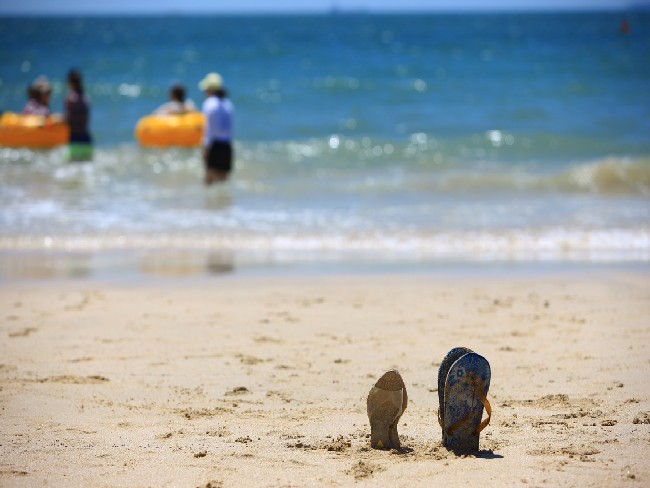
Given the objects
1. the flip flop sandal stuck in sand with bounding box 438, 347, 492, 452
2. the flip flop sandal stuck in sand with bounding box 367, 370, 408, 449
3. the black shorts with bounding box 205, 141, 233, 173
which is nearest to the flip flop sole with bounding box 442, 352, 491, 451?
the flip flop sandal stuck in sand with bounding box 438, 347, 492, 452

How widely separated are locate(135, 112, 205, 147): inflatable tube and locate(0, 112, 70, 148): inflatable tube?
49.9 inches

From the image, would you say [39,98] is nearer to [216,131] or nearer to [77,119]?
[77,119]

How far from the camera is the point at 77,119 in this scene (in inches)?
507

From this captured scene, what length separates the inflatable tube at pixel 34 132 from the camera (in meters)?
13.3

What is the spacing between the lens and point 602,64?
26.2m

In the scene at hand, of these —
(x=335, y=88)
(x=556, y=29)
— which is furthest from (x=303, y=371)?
(x=556, y=29)

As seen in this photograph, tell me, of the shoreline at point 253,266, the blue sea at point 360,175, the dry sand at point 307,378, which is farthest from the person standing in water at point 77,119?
the dry sand at point 307,378

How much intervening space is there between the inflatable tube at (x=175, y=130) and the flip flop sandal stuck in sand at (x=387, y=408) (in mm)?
9645

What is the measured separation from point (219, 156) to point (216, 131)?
398 mm

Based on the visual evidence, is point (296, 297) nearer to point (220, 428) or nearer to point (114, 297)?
point (114, 297)

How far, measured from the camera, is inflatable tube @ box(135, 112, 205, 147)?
12.9 meters

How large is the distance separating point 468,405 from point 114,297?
3.44 meters

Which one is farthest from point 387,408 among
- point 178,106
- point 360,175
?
point 178,106

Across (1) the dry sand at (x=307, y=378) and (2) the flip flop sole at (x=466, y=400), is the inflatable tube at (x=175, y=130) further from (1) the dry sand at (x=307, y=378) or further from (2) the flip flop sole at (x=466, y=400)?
(2) the flip flop sole at (x=466, y=400)
